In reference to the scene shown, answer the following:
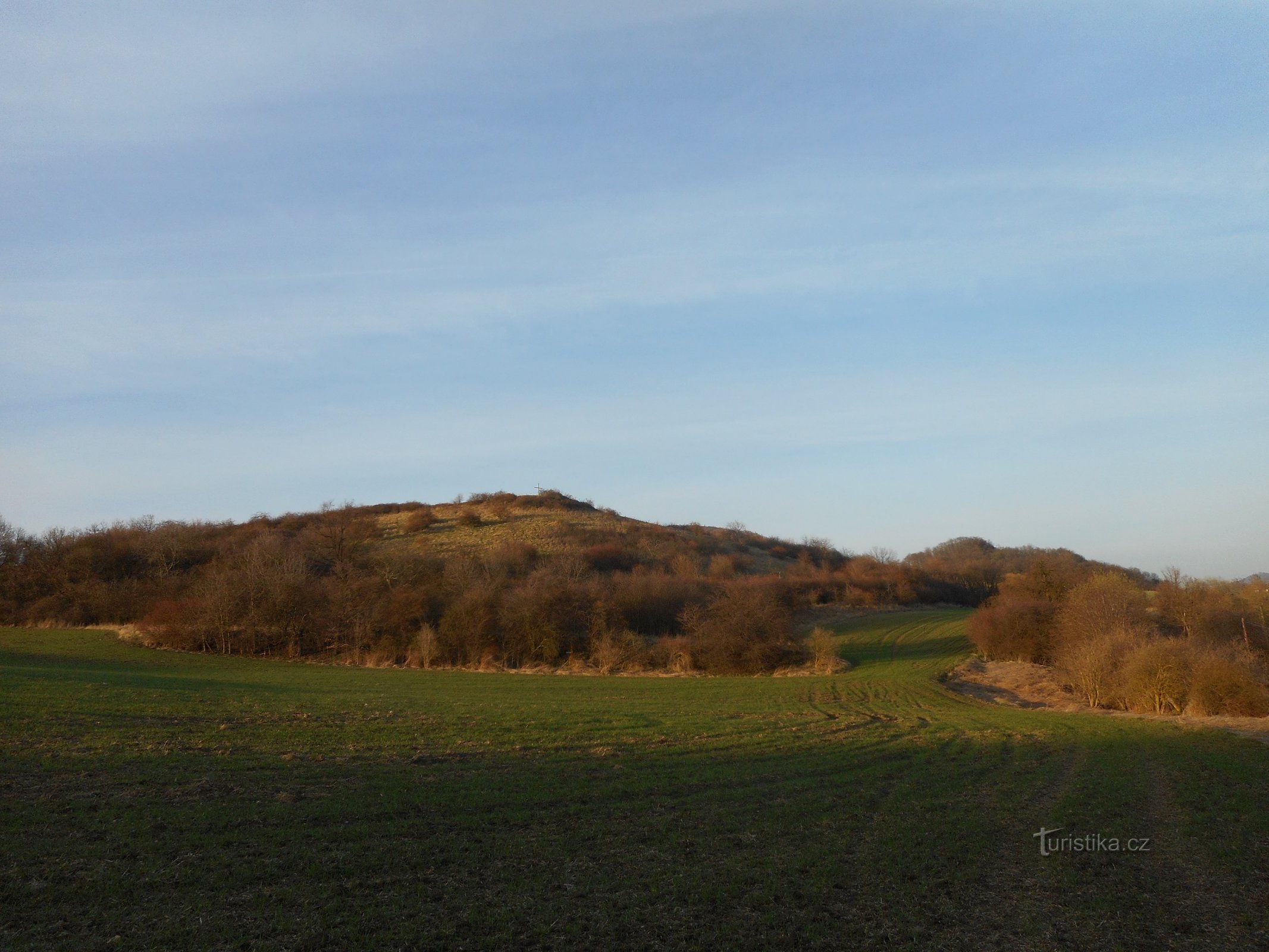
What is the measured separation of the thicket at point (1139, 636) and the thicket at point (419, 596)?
1435 centimetres

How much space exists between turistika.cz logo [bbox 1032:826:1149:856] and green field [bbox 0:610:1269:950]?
25cm

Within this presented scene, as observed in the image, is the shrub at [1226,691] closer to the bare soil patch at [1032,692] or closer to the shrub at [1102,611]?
the bare soil patch at [1032,692]

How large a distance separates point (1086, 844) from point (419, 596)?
1858 inches

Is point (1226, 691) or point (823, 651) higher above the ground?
point (1226, 691)

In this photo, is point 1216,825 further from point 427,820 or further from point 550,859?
point 427,820

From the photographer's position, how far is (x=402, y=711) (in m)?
23.3

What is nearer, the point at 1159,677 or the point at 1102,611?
the point at 1159,677

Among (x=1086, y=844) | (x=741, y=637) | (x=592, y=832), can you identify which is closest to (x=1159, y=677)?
(x=741, y=637)

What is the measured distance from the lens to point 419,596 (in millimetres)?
53375

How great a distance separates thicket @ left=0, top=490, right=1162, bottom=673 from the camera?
163 feet

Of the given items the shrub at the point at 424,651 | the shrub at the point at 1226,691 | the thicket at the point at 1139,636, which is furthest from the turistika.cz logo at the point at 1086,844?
the shrub at the point at 424,651

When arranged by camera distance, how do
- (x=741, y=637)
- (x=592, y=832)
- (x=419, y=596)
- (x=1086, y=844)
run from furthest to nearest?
(x=419, y=596) → (x=741, y=637) → (x=1086, y=844) → (x=592, y=832)

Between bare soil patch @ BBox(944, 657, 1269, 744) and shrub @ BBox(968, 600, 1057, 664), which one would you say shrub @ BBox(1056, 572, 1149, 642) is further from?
bare soil patch @ BBox(944, 657, 1269, 744)

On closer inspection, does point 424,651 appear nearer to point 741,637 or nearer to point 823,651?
point 741,637
